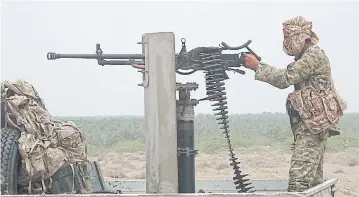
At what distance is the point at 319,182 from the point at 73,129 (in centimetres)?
→ 158

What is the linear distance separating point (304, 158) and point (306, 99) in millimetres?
354

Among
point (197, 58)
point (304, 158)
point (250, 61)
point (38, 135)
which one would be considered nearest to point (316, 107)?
point (304, 158)

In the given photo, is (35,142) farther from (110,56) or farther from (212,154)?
(212,154)

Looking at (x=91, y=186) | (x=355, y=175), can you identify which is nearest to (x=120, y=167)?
(x=355, y=175)

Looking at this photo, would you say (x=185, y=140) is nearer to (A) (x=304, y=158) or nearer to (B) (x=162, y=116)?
(B) (x=162, y=116)

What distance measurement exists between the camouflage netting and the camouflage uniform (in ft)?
4.09

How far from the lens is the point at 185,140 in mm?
4555

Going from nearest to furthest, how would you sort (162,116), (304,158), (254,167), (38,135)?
(162,116)
(304,158)
(38,135)
(254,167)

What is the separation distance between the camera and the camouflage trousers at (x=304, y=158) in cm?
447

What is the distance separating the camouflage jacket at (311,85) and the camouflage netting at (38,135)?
125cm

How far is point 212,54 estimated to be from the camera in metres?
4.68

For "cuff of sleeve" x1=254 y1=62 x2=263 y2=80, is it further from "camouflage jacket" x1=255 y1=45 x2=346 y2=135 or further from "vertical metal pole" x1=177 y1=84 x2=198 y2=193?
"vertical metal pole" x1=177 y1=84 x2=198 y2=193

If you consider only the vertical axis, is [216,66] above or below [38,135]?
above

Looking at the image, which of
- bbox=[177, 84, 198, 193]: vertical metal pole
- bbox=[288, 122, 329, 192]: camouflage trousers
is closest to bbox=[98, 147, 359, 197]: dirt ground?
bbox=[288, 122, 329, 192]: camouflage trousers
